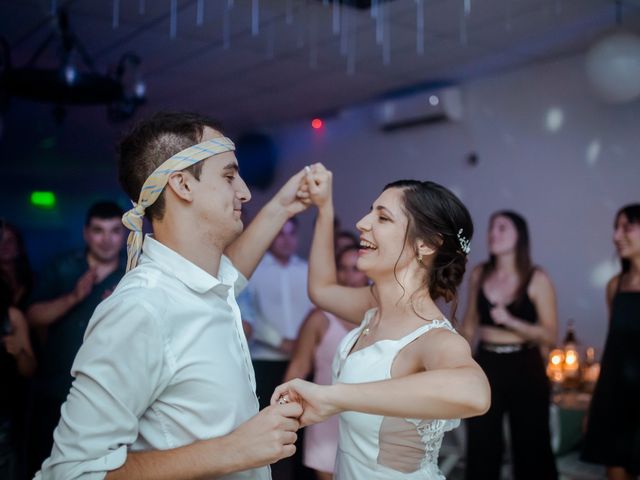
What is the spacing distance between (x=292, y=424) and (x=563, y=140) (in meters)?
4.19

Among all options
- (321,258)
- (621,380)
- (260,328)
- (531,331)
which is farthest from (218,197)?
(621,380)

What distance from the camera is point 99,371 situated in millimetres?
1062

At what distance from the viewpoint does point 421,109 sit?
5562mm

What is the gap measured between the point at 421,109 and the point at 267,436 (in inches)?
188

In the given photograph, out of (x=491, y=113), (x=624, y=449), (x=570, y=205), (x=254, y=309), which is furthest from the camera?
(x=491, y=113)

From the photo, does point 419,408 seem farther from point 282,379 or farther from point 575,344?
point 575,344

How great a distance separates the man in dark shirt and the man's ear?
1424 millimetres

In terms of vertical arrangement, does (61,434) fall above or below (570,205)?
below

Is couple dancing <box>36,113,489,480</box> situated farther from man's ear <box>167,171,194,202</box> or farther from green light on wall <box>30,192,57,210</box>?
green light on wall <box>30,192,57,210</box>

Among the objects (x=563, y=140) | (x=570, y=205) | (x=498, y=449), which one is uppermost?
(x=563, y=140)

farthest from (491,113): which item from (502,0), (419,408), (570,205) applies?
(419,408)

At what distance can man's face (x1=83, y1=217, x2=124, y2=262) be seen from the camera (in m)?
2.77

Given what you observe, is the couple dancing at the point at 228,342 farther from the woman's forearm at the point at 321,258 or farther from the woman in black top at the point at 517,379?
the woman in black top at the point at 517,379

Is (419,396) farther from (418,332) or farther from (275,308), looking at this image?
(275,308)
